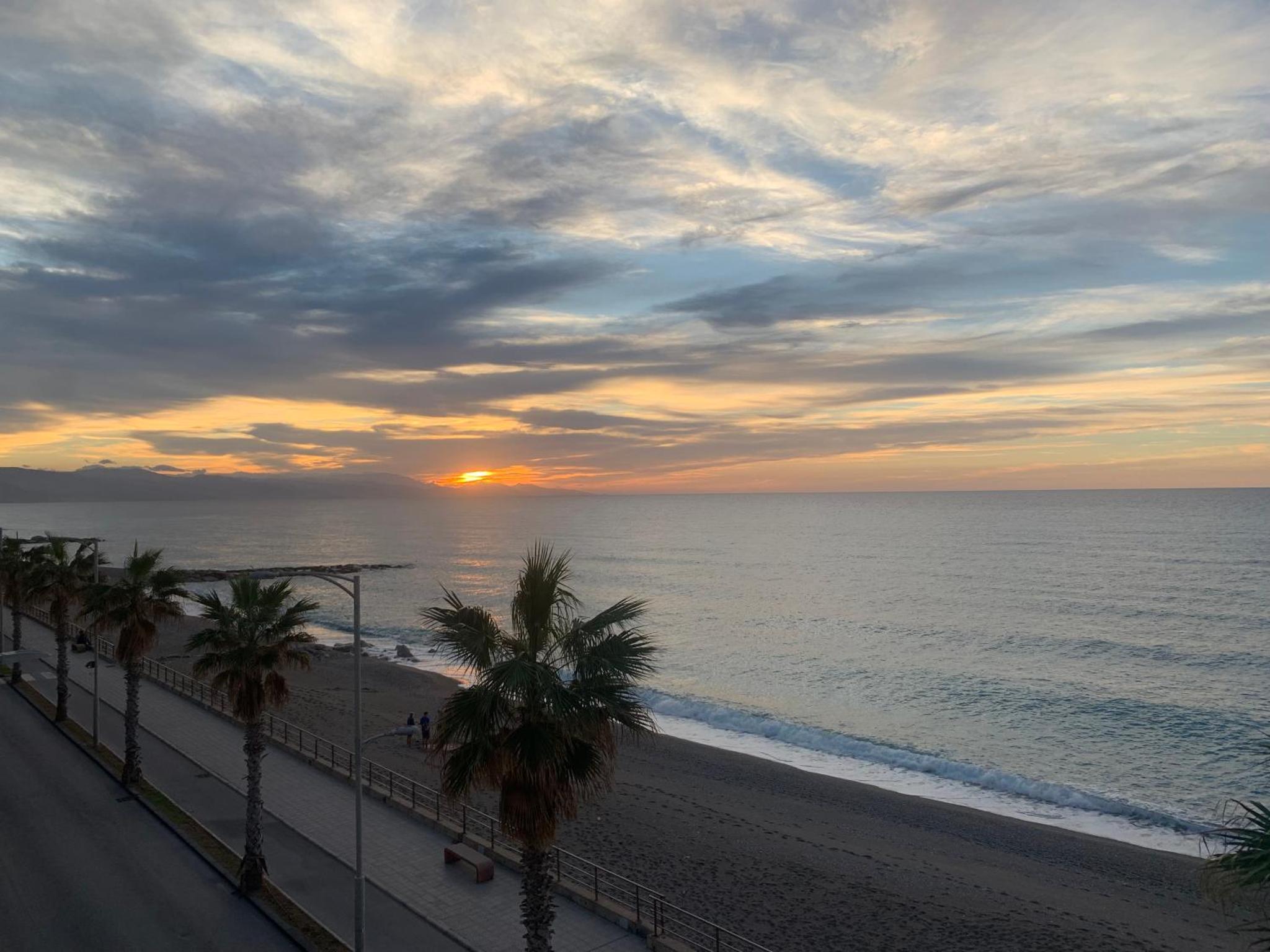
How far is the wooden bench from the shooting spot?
19578 mm

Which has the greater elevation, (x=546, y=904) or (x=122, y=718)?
→ (x=546, y=904)

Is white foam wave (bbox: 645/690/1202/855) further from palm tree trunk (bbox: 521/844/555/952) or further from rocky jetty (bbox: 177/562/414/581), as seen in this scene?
rocky jetty (bbox: 177/562/414/581)

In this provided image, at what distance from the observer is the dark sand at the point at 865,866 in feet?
69.7

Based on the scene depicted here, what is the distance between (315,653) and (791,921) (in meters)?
53.0

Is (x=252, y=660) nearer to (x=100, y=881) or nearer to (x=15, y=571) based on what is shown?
(x=100, y=881)

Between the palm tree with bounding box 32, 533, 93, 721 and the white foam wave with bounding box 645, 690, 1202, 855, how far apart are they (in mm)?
29148

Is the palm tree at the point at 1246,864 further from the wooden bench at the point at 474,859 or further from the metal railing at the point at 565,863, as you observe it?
the wooden bench at the point at 474,859

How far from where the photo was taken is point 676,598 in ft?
324

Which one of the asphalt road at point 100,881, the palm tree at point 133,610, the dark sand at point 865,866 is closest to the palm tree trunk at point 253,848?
the asphalt road at point 100,881

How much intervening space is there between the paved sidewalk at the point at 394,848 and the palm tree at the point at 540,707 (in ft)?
20.3

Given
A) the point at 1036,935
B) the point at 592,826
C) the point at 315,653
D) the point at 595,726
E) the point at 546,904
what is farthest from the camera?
the point at 315,653

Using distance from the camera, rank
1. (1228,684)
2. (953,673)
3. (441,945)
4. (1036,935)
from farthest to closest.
Result: 1. (953,673)
2. (1228,684)
3. (1036,935)
4. (441,945)

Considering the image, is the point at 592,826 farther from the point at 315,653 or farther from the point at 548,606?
the point at 315,653

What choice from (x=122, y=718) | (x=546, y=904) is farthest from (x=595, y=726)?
(x=122, y=718)
